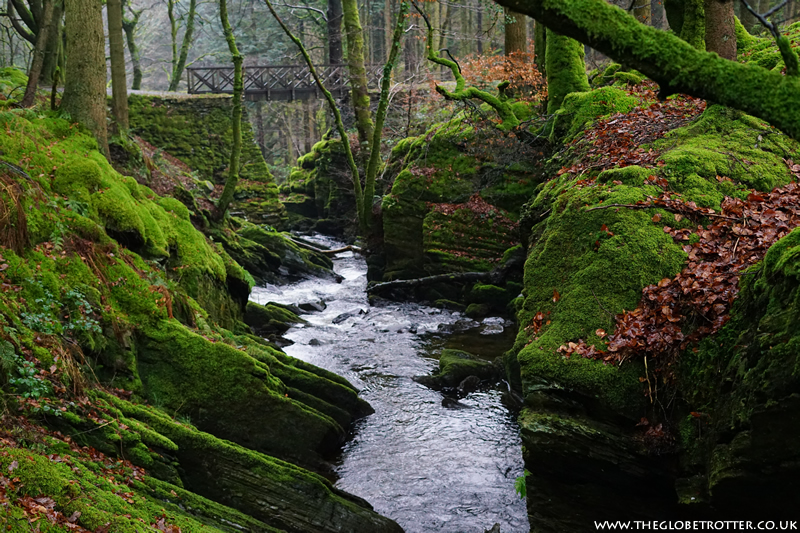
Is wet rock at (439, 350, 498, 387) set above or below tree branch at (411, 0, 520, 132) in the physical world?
below

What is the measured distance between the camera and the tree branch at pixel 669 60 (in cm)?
316

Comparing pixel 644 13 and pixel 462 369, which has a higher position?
pixel 644 13

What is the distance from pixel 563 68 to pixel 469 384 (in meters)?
7.31

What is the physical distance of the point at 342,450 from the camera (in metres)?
7.62

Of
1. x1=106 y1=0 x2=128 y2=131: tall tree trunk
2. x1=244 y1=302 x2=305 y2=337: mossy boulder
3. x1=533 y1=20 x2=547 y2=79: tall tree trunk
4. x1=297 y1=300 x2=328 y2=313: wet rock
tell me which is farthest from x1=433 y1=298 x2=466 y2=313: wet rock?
Result: x1=106 y1=0 x2=128 y2=131: tall tree trunk

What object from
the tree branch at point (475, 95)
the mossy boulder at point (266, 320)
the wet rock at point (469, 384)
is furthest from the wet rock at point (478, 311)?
the tree branch at point (475, 95)

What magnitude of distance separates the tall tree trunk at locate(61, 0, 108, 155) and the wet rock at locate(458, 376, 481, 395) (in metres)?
6.72

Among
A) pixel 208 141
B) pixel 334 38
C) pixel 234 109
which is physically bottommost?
pixel 208 141

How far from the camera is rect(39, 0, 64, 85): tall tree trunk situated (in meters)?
11.8

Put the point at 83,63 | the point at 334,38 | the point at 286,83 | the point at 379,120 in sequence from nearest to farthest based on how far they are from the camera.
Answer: the point at 83,63 → the point at 379,120 → the point at 334,38 → the point at 286,83

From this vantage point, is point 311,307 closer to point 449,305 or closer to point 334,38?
point 449,305

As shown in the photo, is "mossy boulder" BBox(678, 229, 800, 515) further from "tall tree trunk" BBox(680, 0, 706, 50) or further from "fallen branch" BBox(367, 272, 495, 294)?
"fallen branch" BBox(367, 272, 495, 294)

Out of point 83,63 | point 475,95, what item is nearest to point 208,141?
point 475,95

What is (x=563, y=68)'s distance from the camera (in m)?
12.4
